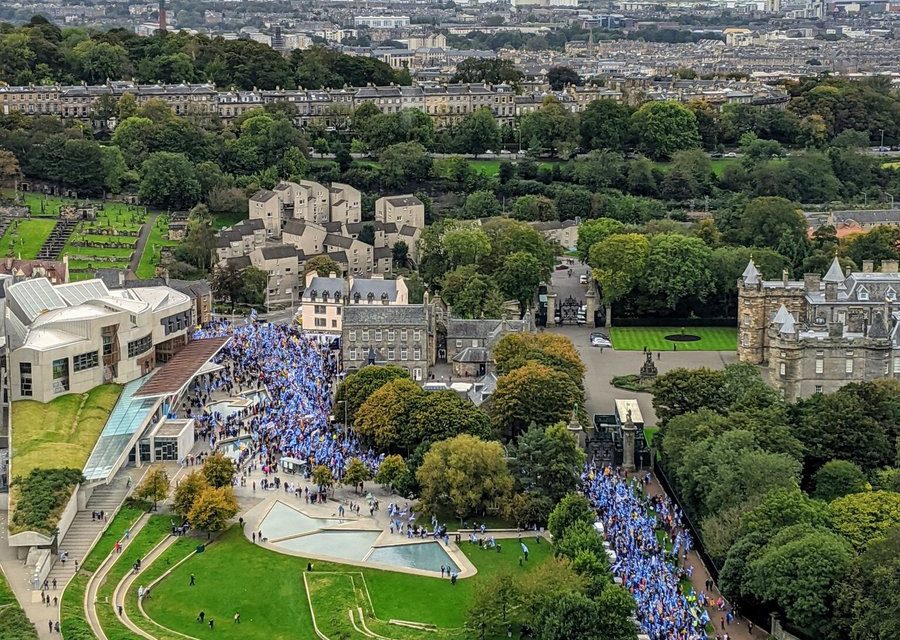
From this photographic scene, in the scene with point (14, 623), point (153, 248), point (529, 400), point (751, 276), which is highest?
point (751, 276)

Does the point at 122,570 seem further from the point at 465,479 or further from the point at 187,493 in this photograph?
the point at 465,479

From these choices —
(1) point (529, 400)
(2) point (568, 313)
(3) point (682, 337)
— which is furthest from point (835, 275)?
(1) point (529, 400)

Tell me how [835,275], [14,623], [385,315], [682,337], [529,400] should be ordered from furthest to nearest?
1. [682,337]
2. [835,275]
3. [385,315]
4. [529,400]
5. [14,623]

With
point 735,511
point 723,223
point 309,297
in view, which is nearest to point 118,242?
point 309,297

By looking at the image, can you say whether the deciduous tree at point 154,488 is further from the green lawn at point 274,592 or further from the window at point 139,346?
the window at point 139,346

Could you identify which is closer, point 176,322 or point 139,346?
point 139,346

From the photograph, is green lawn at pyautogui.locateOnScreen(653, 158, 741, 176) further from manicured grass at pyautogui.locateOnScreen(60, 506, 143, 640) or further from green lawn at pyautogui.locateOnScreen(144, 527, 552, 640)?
manicured grass at pyautogui.locateOnScreen(60, 506, 143, 640)

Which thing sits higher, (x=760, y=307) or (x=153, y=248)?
(x=760, y=307)
